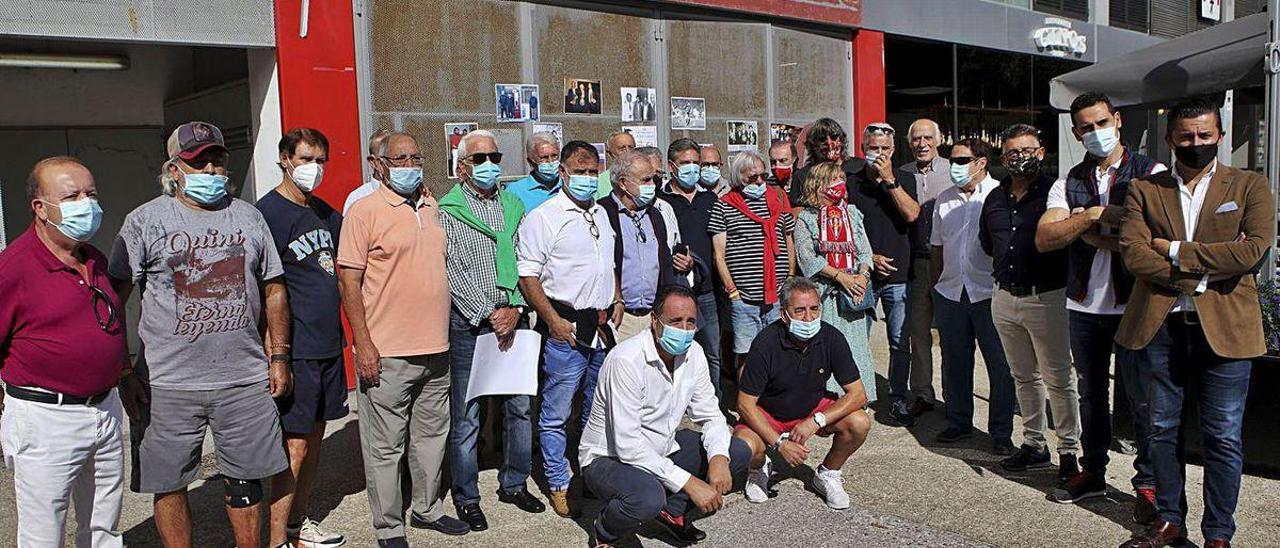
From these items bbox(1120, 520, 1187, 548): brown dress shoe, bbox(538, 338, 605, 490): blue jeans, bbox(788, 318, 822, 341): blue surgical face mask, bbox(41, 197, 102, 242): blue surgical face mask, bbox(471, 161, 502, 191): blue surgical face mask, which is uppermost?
bbox(471, 161, 502, 191): blue surgical face mask

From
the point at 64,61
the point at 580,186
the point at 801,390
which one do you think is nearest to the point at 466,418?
the point at 580,186

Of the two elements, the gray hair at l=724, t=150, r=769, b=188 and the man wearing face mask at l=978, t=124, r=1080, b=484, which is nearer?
the man wearing face mask at l=978, t=124, r=1080, b=484

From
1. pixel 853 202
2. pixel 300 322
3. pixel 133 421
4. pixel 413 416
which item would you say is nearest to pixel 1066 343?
pixel 853 202

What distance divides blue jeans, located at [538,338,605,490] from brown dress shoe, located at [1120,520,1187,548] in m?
2.50

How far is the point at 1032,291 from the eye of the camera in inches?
204

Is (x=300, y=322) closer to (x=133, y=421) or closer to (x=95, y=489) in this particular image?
(x=133, y=421)

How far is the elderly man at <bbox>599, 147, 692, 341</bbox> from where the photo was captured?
522 centimetres

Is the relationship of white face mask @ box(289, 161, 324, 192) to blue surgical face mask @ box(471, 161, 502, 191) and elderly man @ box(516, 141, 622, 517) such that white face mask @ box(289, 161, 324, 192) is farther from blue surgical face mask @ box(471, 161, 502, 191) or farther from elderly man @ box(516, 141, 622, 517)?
elderly man @ box(516, 141, 622, 517)

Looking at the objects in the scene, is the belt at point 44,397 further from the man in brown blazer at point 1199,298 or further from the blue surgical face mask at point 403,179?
the man in brown blazer at point 1199,298

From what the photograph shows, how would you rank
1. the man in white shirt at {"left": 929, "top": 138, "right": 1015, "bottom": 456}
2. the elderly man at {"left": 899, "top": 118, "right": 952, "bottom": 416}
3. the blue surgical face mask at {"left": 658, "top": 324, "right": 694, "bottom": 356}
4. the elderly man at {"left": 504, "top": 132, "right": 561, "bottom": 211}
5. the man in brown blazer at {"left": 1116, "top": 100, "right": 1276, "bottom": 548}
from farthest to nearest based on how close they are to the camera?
the elderly man at {"left": 899, "top": 118, "right": 952, "bottom": 416} < the man in white shirt at {"left": 929, "top": 138, "right": 1015, "bottom": 456} < the elderly man at {"left": 504, "top": 132, "right": 561, "bottom": 211} < the blue surgical face mask at {"left": 658, "top": 324, "right": 694, "bottom": 356} < the man in brown blazer at {"left": 1116, "top": 100, "right": 1276, "bottom": 548}

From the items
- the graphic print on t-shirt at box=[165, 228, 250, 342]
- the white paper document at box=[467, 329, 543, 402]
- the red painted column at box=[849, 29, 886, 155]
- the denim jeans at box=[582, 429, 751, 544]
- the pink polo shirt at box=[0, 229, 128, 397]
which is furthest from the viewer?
the red painted column at box=[849, 29, 886, 155]

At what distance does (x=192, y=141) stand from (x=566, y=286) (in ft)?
6.05

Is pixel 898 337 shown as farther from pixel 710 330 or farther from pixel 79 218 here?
pixel 79 218

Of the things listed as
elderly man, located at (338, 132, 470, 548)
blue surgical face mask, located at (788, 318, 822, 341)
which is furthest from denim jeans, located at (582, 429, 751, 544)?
elderly man, located at (338, 132, 470, 548)
